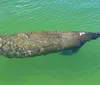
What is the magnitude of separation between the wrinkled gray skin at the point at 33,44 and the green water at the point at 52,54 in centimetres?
25

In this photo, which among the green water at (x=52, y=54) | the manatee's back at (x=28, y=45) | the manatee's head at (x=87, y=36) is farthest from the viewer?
the manatee's head at (x=87, y=36)

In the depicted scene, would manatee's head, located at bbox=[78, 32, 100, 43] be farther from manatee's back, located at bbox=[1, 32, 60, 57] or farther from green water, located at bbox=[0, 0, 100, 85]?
manatee's back, located at bbox=[1, 32, 60, 57]

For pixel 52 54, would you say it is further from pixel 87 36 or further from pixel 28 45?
pixel 87 36

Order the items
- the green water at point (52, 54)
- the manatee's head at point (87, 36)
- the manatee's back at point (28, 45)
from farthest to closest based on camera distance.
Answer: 1. the manatee's head at point (87, 36)
2. the manatee's back at point (28, 45)
3. the green water at point (52, 54)

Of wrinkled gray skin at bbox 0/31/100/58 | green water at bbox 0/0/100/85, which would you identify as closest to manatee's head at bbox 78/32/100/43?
green water at bbox 0/0/100/85

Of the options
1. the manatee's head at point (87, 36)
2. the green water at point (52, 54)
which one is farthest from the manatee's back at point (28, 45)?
the manatee's head at point (87, 36)

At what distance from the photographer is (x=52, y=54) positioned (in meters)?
11.4

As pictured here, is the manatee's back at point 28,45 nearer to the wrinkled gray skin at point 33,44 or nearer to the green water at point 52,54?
the wrinkled gray skin at point 33,44

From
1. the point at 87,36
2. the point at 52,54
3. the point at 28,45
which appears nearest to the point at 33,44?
the point at 28,45

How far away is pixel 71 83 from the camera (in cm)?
1040

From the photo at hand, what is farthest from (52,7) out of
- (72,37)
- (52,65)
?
(52,65)

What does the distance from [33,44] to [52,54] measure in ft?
2.83

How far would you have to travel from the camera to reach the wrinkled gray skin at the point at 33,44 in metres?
11.2

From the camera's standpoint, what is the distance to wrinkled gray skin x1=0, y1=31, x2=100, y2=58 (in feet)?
36.7
